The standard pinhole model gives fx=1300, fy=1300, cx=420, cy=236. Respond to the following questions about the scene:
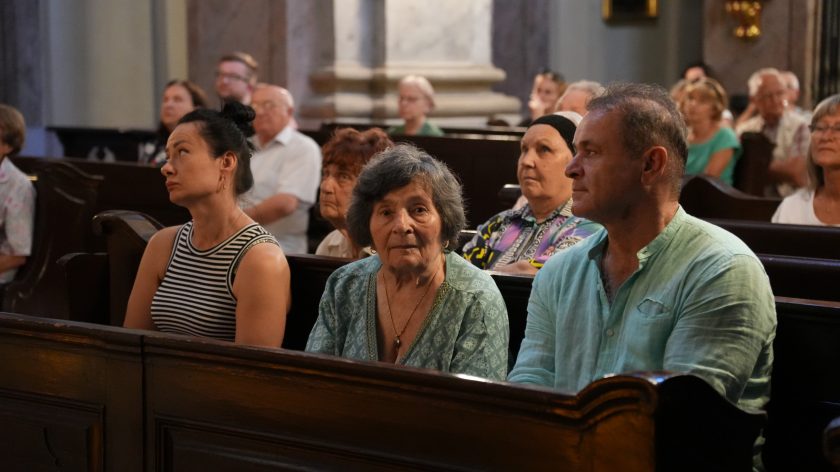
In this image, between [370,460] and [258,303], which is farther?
[258,303]

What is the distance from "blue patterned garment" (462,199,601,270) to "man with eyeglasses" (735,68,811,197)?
3868 mm

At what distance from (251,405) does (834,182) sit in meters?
2.83

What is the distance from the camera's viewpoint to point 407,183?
304 cm

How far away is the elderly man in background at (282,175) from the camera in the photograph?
19.2 ft

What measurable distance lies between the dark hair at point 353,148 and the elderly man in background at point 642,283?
4.58 ft

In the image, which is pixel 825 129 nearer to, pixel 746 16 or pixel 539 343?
pixel 539 343

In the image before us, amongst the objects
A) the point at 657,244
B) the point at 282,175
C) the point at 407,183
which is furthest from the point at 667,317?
the point at 282,175

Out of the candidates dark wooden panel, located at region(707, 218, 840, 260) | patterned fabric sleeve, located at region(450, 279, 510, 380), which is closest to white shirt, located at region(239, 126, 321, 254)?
dark wooden panel, located at region(707, 218, 840, 260)

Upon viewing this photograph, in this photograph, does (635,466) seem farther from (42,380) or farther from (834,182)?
(834,182)

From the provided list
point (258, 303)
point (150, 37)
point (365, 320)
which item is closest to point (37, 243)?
point (258, 303)

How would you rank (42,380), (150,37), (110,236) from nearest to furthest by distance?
1. (42,380)
2. (110,236)
3. (150,37)

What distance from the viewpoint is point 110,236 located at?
3967mm

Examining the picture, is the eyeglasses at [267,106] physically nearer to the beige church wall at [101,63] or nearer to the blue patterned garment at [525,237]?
the blue patterned garment at [525,237]

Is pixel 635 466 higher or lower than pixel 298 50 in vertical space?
lower
